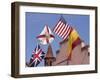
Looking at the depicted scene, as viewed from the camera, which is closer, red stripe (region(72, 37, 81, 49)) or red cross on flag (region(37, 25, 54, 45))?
red cross on flag (region(37, 25, 54, 45))

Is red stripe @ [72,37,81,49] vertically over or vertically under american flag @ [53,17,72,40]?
under

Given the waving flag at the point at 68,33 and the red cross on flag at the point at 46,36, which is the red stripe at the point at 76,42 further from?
the red cross on flag at the point at 46,36

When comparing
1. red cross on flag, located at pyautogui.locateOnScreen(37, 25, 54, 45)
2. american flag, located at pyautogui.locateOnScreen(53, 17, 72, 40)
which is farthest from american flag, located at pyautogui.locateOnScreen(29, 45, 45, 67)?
american flag, located at pyautogui.locateOnScreen(53, 17, 72, 40)

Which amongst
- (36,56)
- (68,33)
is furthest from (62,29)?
(36,56)

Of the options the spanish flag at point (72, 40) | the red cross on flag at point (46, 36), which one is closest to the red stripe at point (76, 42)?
the spanish flag at point (72, 40)

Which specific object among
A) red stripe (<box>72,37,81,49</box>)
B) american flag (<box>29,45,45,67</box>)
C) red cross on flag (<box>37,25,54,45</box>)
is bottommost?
american flag (<box>29,45,45,67</box>)

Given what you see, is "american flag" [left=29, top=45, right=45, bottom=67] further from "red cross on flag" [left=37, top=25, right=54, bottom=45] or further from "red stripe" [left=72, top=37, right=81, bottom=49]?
"red stripe" [left=72, top=37, right=81, bottom=49]
